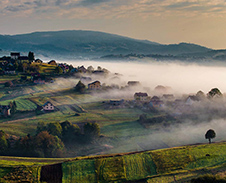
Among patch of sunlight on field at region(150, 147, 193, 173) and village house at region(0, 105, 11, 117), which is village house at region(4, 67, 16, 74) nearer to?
village house at region(0, 105, 11, 117)

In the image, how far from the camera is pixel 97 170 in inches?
1758

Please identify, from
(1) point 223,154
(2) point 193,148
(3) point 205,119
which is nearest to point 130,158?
(2) point 193,148

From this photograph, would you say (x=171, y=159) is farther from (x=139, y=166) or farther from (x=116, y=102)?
(x=116, y=102)

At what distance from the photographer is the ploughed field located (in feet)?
140

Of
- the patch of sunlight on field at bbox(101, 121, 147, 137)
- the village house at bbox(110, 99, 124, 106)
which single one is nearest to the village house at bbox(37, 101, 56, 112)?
the village house at bbox(110, 99, 124, 106)

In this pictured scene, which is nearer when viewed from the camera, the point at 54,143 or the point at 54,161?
the point at 54,161

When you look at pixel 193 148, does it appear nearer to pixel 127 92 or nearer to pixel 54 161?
pixel 54 161

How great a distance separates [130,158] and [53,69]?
3722 inches

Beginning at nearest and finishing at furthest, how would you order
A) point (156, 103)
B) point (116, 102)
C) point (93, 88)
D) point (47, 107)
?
point (47, 107) → point (156, 103) → point (116, 102) → point (93, 88)

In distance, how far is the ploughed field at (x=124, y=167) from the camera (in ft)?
140

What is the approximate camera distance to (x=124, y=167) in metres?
45.8

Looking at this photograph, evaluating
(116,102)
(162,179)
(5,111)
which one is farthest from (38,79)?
(162,179)

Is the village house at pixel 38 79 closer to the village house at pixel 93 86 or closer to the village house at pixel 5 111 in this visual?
the village house at pixel 93 86

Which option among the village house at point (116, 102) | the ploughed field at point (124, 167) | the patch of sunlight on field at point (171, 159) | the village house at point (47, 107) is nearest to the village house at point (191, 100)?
the village house at point (116, 102)
